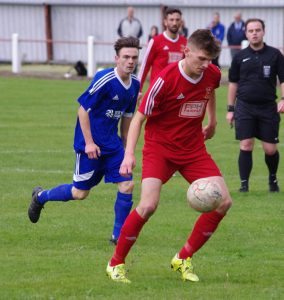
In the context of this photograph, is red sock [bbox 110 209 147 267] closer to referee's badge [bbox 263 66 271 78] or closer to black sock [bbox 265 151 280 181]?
referee's badge [bbox 263 66 271 78]

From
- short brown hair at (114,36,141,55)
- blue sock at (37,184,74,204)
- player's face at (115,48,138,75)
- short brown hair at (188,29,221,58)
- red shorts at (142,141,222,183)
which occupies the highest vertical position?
short brown hair at (188,29,221,58)

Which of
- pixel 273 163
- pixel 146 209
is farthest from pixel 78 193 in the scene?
pixel 273 163

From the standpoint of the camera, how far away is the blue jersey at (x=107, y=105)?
913cm

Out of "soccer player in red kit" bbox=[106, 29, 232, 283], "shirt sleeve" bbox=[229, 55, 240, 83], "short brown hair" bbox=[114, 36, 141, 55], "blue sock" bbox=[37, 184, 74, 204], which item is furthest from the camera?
"shirt sleeve" bbox=[229, 55, 240, 83]

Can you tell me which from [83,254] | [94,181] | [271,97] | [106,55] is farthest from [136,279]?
[106,55]

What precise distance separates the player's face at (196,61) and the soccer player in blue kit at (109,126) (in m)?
1.29

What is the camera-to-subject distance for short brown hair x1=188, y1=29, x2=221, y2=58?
24.5 feet

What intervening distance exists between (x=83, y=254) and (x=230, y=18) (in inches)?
1069

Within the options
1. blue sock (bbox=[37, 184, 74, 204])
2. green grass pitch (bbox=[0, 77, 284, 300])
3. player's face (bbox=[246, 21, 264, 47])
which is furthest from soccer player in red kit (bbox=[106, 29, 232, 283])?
player's face (bbox=[246, 21, 264, 47])

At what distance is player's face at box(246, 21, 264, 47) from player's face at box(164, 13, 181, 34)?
2.15 meters

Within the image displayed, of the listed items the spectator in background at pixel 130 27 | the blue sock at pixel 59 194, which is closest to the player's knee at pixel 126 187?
the blue sock at pixel 59 194

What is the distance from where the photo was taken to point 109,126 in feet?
30.9

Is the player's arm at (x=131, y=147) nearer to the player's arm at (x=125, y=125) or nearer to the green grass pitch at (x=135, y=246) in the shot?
the green grass pitch at (x=135, y=246)

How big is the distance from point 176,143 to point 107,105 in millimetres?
1521
